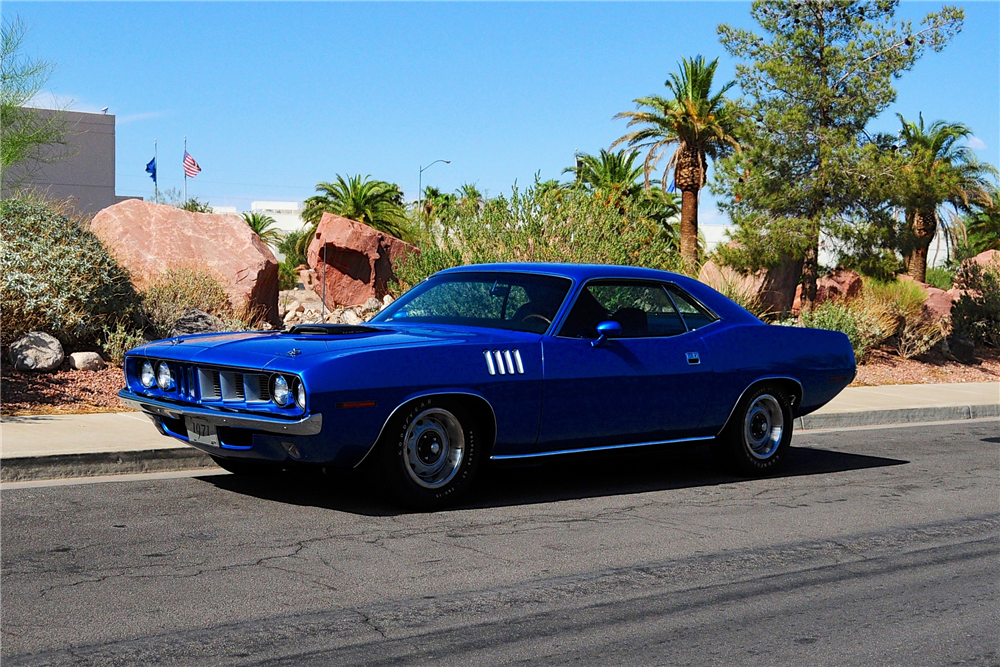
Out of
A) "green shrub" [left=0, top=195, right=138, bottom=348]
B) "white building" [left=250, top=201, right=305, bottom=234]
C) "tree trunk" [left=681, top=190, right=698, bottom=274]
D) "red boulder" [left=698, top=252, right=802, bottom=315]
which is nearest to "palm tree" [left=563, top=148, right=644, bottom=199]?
"tree trunk" [left=681, top=190, right=698, bottom=274]

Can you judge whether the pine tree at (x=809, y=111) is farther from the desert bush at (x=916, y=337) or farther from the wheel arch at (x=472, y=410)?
the wheel arch at (x=472, y=410)

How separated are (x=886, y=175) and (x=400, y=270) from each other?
10.3m

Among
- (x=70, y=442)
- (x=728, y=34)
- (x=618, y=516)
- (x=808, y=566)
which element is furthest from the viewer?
(x=728, y=34)

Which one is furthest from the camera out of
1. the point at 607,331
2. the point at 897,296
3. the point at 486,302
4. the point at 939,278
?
the point at 939,278

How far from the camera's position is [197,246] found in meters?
18.1

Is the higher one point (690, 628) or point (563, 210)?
point (563, 210)

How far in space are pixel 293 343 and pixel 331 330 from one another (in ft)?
1.69

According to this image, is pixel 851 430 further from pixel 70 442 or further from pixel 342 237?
pixel 342 237

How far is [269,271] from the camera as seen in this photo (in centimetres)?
1842

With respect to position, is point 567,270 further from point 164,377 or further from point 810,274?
point 810,274

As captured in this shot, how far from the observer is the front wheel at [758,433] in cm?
867

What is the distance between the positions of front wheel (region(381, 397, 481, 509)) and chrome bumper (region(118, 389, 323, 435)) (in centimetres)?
58

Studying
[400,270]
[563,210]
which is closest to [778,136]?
[563,210]

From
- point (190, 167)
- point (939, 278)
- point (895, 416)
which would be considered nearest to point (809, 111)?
point (895, 416)
